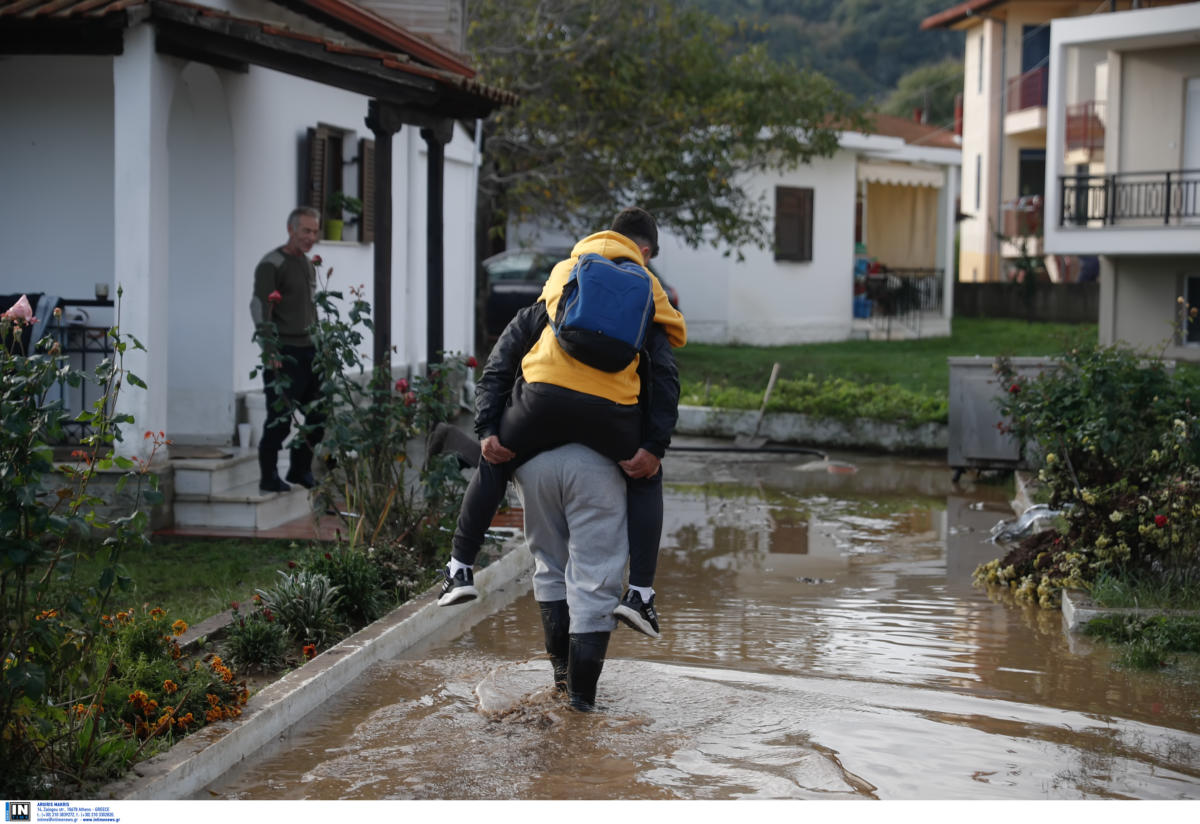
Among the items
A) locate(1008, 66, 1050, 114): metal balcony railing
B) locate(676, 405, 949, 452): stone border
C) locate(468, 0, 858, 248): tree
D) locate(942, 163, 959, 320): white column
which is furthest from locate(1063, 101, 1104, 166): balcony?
locate(676, 405, 949, 452): stone border

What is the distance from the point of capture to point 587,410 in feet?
17.3

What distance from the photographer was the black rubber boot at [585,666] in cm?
543

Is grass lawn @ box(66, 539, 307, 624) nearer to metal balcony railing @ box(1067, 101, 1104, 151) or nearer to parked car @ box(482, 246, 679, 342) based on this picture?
parked car @ box(482, 246, 679, 342)

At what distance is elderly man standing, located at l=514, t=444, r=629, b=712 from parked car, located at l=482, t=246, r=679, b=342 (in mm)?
19167

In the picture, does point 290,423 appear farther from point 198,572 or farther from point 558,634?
point 558,634

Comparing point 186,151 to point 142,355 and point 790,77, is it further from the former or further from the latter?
point 790,77

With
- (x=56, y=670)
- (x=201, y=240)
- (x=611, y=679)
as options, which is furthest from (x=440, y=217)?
(x=56, y=670)

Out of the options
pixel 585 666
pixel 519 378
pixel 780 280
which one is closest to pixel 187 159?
pixel 519 378

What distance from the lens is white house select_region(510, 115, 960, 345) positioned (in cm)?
2789

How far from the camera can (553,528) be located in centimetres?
555

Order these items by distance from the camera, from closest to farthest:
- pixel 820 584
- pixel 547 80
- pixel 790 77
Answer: pixel 820 584 → pixel 547 80 → pixel 790 77

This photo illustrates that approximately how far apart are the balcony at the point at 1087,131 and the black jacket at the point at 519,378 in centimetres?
3192

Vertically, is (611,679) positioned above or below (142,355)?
below
